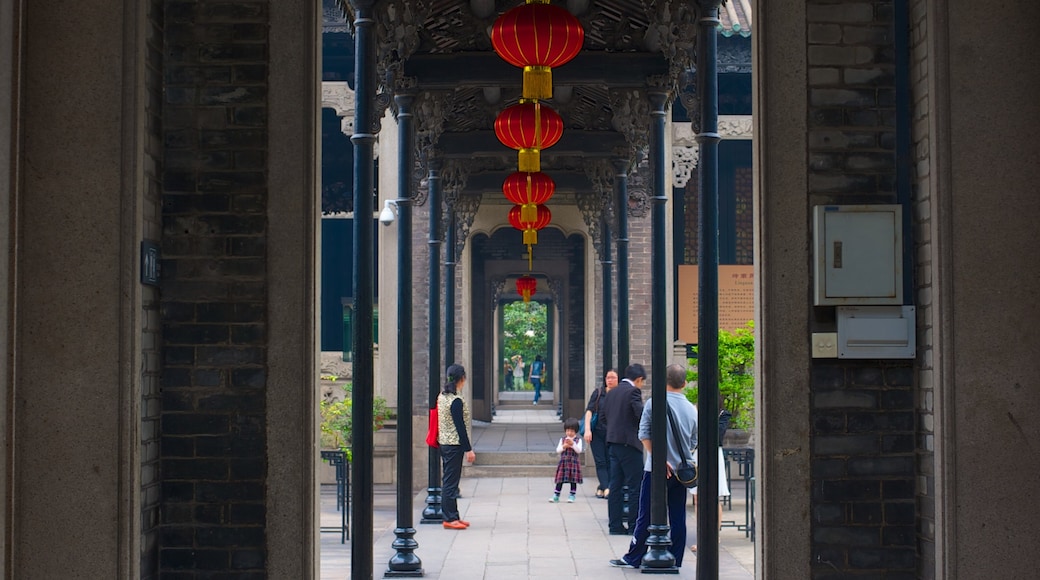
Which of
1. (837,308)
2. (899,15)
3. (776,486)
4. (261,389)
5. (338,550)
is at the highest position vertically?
(899,15)

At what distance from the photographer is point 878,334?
4824mm

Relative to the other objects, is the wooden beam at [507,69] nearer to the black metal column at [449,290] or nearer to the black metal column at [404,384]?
the black metal column at [404,384]

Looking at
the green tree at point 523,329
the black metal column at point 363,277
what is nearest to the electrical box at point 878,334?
the black metal column at point 363,277

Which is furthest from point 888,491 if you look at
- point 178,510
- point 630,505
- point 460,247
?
point 460,247

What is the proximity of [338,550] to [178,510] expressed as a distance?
583 centimetres

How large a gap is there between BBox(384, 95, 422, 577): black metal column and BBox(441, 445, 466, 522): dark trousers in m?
1.87

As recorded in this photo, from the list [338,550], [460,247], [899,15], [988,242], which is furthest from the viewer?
[460,247]

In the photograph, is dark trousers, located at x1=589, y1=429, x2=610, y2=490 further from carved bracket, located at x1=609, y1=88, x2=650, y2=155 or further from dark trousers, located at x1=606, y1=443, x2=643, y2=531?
carved bracket, located at x1=609, y1=88, x2=650, y2=155

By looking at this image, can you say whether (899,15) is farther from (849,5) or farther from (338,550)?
(338,550)

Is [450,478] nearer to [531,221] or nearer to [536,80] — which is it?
[531,221]

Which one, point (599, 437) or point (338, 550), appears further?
point (599, 437)

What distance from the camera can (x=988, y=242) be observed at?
4.62 metres

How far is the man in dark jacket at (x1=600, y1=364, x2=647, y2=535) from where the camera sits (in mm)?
10273

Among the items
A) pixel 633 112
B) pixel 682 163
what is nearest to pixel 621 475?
pixel 633 112
